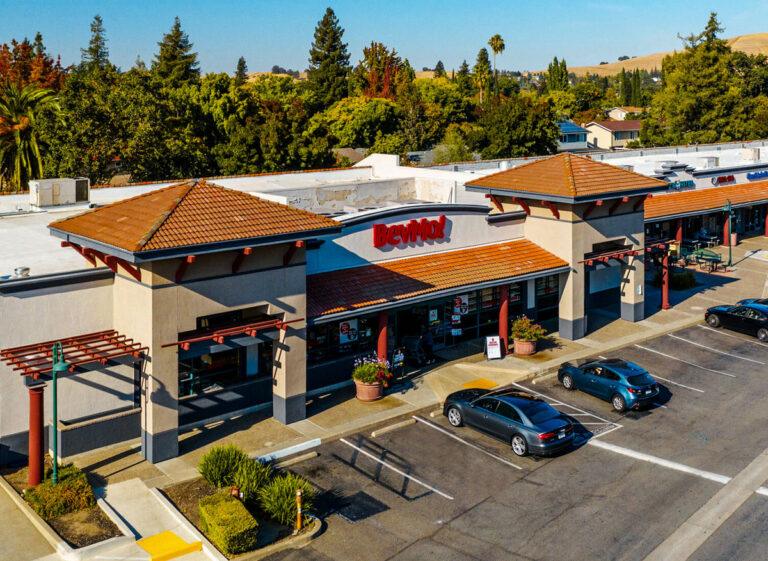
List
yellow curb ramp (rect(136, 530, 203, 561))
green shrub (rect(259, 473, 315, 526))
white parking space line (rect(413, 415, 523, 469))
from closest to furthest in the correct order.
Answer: yellow curb ramp (rect(136, 530, 203, 561)), green shrub (rect(259, 473, 315, 526)), white parking space line (rect(413, 415, 523, 469))

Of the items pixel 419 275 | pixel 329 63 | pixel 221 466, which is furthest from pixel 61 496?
pixel 329 63

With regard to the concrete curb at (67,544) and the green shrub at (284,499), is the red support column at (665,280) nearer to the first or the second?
the green shrub at (284,499)

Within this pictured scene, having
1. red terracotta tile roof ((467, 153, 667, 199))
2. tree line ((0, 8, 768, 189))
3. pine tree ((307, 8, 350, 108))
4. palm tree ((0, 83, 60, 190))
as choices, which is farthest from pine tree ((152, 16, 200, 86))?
red terracotta tile roof ((467, 153, 667, 199))

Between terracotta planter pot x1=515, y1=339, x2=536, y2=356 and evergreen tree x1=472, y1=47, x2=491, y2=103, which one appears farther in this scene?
evergreen tree x1=472, y1=47, x2=491, y2=103

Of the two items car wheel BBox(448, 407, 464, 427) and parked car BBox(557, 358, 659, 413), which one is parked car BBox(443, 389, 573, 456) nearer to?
car wheel BBox(448, 407, 464, 427)

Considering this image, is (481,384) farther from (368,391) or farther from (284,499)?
(284,499)

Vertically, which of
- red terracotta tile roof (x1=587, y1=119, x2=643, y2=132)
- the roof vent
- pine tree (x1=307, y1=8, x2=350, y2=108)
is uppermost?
pine tree (x1=307, y1=8, x2=350, y2=108)

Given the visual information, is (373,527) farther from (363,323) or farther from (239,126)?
(239,126)
